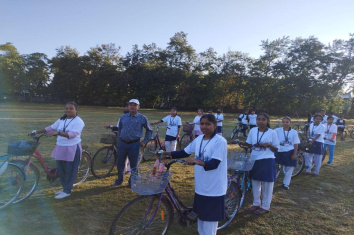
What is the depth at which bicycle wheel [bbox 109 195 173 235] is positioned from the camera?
9.03 ft

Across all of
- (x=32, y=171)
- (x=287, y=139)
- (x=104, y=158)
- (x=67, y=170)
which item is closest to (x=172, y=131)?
(x=104, y=158)

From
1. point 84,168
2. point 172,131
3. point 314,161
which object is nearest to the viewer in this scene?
point 84,168

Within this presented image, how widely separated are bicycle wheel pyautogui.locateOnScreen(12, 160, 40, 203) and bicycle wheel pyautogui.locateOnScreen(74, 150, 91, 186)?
3.33 ft

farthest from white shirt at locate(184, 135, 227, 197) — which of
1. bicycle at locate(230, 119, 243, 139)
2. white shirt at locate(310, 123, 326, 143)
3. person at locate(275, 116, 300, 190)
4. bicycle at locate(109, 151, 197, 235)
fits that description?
bicycle at locate(230, 119, 243, 139)

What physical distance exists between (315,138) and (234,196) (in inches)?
165

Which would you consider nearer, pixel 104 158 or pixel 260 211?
pixel 260 211

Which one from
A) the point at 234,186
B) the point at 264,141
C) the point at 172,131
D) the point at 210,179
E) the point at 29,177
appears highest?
the point at 264,141

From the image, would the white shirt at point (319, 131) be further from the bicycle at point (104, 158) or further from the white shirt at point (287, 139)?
the bicycle at point (104, 158)

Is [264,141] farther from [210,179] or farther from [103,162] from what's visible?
[103,162]

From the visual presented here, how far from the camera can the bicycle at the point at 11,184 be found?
13.1ft

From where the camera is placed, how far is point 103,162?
5.80 metres

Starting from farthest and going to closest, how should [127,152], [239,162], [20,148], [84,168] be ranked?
1. [84,168]
2. [127,152]
3. [20,148]
4. [239,162]

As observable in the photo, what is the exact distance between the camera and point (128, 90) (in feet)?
148

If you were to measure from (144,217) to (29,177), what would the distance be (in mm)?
2629
